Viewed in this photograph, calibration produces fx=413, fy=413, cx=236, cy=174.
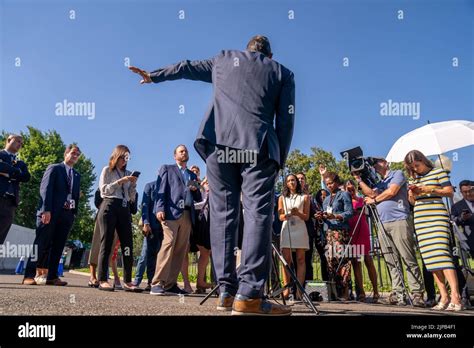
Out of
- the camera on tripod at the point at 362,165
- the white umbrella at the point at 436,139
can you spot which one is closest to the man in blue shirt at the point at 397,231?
the camera on tripod at the point at 362,165

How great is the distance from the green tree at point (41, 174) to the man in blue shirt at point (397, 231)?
34211mm

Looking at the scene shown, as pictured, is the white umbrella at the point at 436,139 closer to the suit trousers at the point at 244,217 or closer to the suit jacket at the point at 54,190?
the suit trousers at the point at 244,217

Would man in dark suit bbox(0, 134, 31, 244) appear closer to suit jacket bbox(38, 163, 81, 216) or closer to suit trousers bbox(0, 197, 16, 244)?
suit trousers bbox(0, 197, 16, 244)

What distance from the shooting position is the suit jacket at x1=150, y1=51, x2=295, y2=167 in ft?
11.0

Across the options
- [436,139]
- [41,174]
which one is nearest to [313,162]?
[41,174]

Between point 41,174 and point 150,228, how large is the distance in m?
35.8

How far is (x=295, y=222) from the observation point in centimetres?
685

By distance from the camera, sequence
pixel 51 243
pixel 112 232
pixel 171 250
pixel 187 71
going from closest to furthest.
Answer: pixel 187 71
pixel 171 250
pixel 112 232
pixel 51 243

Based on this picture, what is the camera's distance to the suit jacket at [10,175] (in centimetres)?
626

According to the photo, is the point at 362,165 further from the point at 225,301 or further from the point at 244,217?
the point at 225,301

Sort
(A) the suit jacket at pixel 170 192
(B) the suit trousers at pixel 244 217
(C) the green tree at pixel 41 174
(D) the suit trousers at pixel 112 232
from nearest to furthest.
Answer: (B) the suit trousers at pixel 244 217
(D) the suit trousers at pixel 112 232
(A) the suit jacket at pixel 170 192
(C) the green tree at pixel 41 174

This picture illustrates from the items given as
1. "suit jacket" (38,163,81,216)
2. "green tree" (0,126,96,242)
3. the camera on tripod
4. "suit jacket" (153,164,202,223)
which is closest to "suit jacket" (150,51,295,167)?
"suit jacket" (153,164,202,223)

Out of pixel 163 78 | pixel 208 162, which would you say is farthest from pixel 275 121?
pixel 163 78

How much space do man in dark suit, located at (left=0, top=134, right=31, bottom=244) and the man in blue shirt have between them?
5.27 meters
